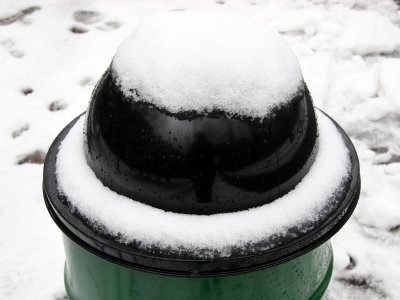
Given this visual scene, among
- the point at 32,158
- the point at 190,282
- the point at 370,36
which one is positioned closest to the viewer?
the point at 190,282

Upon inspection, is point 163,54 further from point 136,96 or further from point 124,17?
point 124,17

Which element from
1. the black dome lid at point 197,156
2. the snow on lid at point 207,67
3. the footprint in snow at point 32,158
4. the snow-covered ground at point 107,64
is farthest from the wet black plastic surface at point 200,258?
the footprint in snow at point 32,158

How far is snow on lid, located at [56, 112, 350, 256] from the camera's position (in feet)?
4.46

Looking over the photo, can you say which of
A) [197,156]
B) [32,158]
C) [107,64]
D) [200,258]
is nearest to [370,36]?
[107,64]

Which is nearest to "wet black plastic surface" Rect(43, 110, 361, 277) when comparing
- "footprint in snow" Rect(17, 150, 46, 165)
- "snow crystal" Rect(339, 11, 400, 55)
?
"footprint in snow" Rect(17, 150, 46, 165)

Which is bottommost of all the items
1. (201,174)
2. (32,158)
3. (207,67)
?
(32,158)

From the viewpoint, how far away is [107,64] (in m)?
4.08

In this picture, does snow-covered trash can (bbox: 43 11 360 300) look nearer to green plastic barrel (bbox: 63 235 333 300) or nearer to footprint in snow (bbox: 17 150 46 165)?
green plastic barrel (bbox: 63 235 333 300)

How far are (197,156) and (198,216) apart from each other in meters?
0.16

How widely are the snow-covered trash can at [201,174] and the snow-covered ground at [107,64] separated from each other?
4.02 ft

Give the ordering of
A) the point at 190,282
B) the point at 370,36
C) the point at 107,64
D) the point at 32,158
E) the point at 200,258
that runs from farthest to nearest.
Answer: the point at 370,36, the point at 107,64, the point at 32,158, the point at 190,282, the point at 200,258

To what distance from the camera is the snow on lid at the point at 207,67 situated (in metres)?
1.39

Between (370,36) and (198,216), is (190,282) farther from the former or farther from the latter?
(370,36)

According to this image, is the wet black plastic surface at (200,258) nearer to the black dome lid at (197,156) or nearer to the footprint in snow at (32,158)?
the black dome lid at (197,156)
